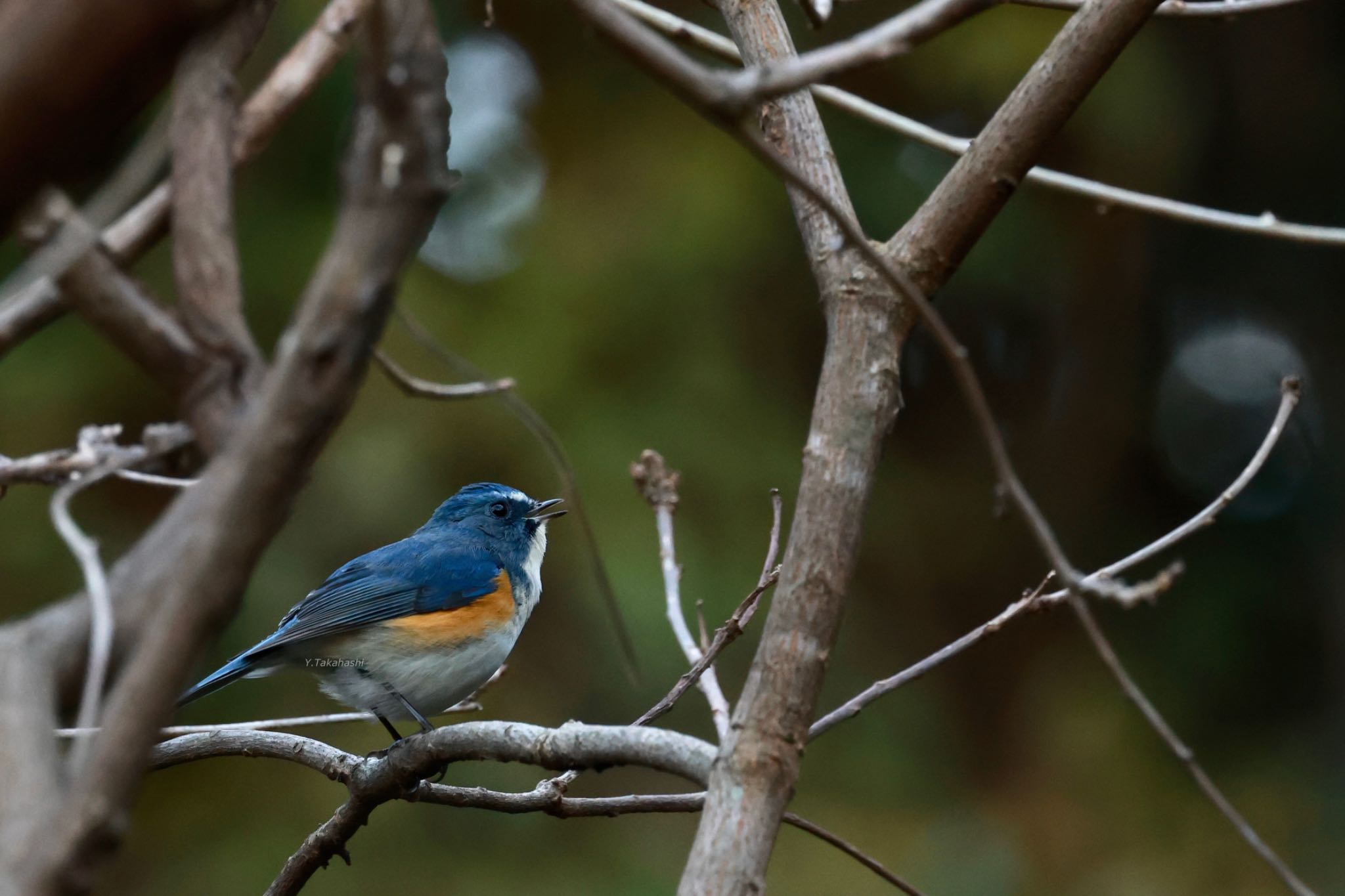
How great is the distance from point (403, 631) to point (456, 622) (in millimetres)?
164

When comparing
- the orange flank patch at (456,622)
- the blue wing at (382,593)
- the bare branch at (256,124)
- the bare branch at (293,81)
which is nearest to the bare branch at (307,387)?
the bare branch at (256,124)

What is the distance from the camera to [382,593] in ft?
12.9

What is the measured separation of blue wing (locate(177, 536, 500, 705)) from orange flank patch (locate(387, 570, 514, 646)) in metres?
0.04

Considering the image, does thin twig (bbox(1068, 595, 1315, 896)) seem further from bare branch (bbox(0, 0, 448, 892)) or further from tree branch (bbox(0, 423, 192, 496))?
tree branch (bbox(0, 423, 192, 496))

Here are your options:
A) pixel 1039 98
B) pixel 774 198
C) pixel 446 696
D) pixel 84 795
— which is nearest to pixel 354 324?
pixel 84 795

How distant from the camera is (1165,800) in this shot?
633cm

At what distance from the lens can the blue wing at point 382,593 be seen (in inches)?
141

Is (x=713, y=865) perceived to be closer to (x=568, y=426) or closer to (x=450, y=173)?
(x=450, y=173)

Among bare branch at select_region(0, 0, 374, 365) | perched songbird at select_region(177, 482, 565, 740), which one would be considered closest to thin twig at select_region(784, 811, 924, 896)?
bare branch at select_region(0, 0, 374, 365)

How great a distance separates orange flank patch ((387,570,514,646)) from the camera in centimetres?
376

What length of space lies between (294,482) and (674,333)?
5.04 meters

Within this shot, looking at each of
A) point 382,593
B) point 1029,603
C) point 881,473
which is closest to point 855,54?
point 1029,603

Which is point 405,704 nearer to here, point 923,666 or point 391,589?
point 391,589

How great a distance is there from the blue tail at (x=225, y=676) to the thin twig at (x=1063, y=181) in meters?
2.15
